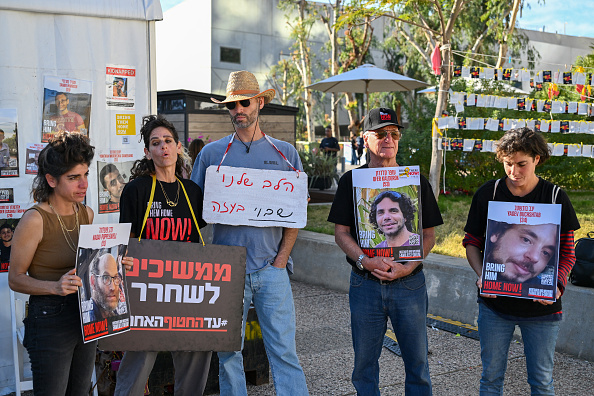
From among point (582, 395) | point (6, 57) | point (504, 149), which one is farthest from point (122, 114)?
point (582, 395)

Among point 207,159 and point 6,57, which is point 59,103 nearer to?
point 6,57

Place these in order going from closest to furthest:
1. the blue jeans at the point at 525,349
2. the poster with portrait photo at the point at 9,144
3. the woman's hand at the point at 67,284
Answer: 1. the woman's hand at the point at 67,284
2. the blue jeans at the point at 525,349
3. the poster with portrait photo at the point at 9,144

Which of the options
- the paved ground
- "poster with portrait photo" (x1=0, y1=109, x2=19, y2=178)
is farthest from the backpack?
"poster with portrait photo" (x1=0, y1=109, x2=19, y2=178)

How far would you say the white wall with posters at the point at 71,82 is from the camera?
169 inches

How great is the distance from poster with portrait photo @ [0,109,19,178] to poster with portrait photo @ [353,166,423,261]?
246cm

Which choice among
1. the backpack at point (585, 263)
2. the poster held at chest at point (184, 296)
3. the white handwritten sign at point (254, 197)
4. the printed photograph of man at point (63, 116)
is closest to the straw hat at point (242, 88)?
the white handwritten sign at point (254, 197)

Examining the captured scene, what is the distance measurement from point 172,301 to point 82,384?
63 centimetres

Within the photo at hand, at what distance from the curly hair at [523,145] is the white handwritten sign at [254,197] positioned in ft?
3.77

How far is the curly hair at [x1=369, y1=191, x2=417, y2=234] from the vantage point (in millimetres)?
3465

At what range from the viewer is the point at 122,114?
4715mm

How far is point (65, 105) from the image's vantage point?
4457 mm

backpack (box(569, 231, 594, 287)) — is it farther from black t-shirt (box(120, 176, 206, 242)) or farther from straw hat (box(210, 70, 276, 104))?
black t-shirt (box(120, 176, 206, 242))

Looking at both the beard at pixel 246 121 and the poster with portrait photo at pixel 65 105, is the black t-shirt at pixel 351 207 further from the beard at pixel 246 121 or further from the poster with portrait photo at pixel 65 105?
the poster with portrait photo at pixel 65 105

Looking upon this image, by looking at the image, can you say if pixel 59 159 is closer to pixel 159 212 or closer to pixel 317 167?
pixel 159 212
